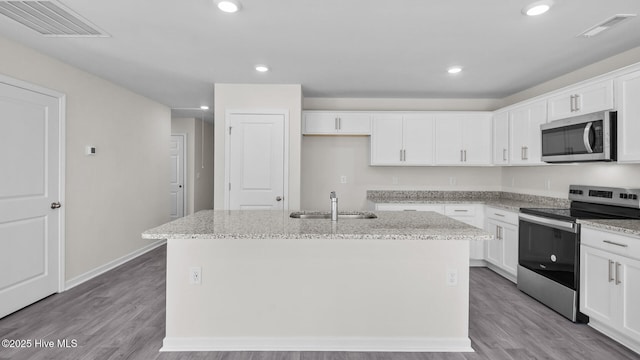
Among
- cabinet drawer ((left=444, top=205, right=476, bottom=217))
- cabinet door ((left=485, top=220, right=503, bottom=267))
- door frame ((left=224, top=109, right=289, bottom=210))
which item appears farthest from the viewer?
cabinet drawer ((left=444, top=205, right=476, bottom=217))

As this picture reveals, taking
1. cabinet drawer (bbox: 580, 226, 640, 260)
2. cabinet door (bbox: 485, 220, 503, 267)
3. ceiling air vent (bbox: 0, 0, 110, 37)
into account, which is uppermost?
ceiling air vent (bbox: 0, 0, 110, 37)

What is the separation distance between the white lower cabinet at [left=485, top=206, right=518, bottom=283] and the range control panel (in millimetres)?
618

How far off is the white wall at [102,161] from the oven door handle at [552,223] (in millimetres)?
4858

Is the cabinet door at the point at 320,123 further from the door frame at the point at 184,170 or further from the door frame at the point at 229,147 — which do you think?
the door frame at the point at 184,170

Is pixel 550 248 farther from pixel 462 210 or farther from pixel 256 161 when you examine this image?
pixel 256 161

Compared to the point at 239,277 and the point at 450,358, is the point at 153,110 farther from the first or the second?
the point at 450,358

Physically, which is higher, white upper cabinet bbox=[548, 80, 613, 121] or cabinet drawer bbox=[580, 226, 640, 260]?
white upper cabinet bbox=[548, 80, 613, 121]

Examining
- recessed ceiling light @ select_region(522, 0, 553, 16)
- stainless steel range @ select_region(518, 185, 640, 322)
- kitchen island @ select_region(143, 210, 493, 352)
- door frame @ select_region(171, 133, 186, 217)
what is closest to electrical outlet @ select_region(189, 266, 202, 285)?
kitchen island @ select_region(143, 210, 493, 352)

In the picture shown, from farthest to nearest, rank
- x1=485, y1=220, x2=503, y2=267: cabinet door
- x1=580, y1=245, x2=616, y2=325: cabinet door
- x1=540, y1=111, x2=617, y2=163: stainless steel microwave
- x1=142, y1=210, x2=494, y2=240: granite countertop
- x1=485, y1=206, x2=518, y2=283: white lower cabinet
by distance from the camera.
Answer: x1=485, y1=220, x2=503, y2=267: cabinet door
x1=485, y1=206, x2=518, y2=283: white lower cabinet
x1=540, y1=111, x2=617, y2=163: stainless steel microwave
x1=580, y1=245, x2=616, y2=325: cabinet door
x1=142, y1=210, x2=494, y2=240: granite countertop

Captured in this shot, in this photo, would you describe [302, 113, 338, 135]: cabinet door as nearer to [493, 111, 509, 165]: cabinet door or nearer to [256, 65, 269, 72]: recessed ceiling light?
[256, 65, 269, 72]: recessed ceiling light

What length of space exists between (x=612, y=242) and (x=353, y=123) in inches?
121

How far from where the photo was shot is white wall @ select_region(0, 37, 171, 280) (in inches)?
134

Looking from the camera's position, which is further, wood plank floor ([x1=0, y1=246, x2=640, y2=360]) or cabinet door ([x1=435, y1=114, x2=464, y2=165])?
cabinet door ([x1=435, y1=114, x2=464, y2=165])

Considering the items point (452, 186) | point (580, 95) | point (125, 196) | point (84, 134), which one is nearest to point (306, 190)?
point (452, 186)
